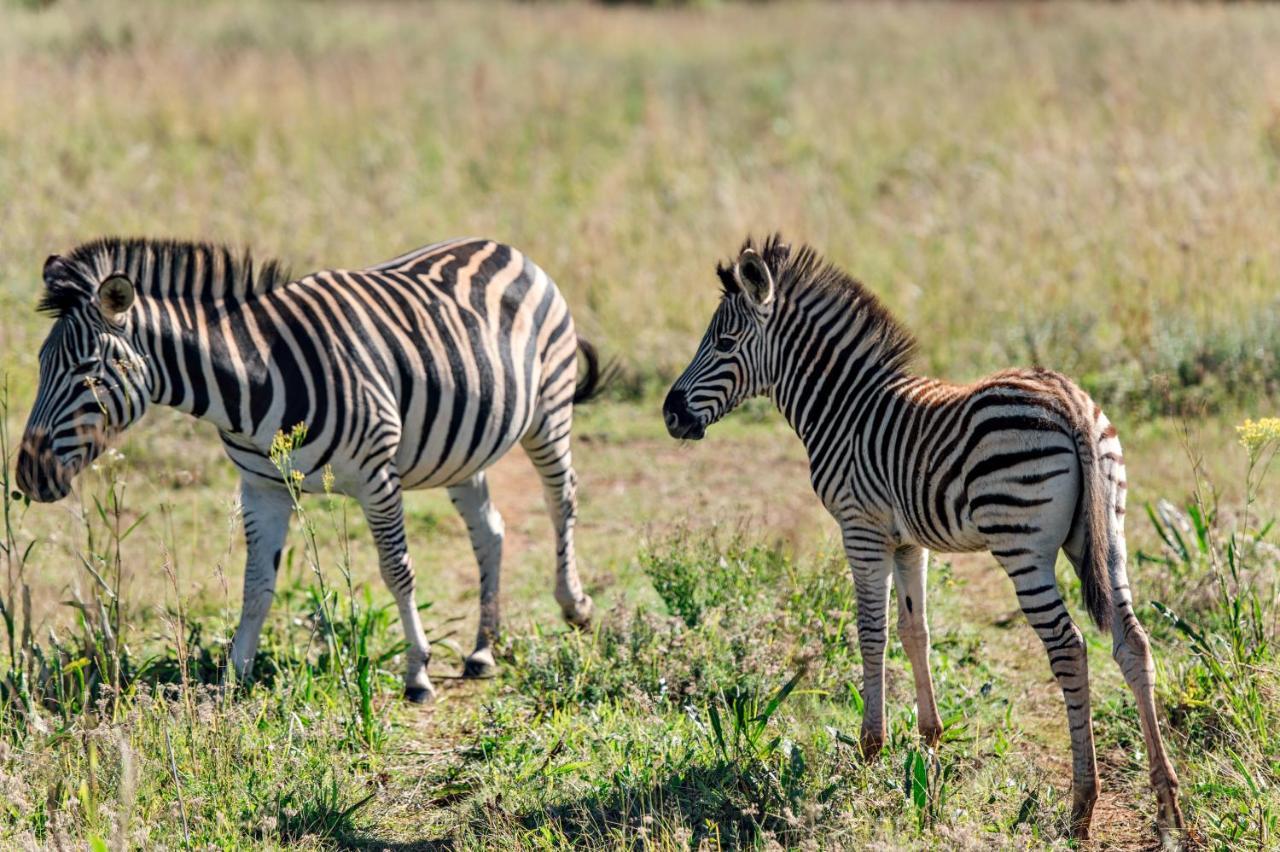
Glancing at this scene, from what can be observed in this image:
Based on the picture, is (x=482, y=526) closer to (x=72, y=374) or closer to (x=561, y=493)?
(x=561, y=493)

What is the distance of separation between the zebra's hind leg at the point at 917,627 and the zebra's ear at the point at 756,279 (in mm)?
1185

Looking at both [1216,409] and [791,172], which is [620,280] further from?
[1216,409]

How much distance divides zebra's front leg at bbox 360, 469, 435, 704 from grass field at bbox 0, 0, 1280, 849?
0.15 m

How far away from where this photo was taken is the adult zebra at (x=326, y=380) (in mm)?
5941

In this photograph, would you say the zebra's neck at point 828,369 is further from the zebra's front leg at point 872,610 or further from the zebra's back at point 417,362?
the zebra's back at point 417,362

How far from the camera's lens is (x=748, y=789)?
532 centimetres

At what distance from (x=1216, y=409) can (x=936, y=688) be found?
465cm

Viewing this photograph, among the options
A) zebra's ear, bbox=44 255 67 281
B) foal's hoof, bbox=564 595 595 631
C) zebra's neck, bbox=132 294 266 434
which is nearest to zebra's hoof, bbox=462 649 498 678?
foal's hoof, bbox=564 595 595 631

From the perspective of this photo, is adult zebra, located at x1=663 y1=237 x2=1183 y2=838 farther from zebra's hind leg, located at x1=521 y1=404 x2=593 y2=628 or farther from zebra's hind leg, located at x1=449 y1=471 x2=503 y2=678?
zebra's hind leg, located at x1=449 y1=471 x2=503 y2=678

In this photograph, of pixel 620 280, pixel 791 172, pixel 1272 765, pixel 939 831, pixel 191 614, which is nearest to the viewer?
pixel 939 831

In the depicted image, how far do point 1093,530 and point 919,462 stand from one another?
0.74 metres

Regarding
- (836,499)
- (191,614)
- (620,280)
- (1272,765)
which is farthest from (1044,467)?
(620,280)

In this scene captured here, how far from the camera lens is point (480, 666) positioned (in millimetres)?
7070

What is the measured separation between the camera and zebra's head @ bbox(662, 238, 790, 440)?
230 inches
